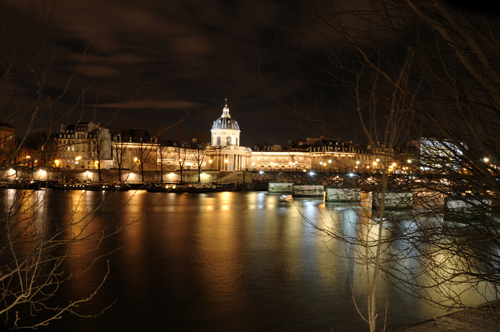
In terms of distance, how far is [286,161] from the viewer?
468 feet

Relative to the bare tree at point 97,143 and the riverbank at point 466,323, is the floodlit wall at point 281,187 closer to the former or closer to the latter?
the bare tree at point 97,143

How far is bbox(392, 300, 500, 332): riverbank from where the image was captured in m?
6.09

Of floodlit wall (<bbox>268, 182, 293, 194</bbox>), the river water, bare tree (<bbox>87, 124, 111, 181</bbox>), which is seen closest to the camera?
bare tree (<bbox>87, 124, 111, 181</bbox>)

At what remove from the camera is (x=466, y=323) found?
6312 millimetres

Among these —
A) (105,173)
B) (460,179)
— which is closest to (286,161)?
(105,173)

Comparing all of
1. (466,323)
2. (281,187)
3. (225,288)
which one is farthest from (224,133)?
(466,323)

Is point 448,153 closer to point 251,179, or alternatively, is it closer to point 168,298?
point 168,298

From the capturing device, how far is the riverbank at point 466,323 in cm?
609

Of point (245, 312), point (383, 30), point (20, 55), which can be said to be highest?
point (383, 30)

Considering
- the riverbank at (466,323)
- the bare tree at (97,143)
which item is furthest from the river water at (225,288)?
the riverbank at (466,323)

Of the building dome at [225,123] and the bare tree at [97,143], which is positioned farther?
the building dome at [225,123]

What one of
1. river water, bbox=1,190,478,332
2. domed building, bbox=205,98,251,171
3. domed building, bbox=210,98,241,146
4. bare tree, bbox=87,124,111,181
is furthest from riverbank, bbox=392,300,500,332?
domed building, bbox=210,98,241,146

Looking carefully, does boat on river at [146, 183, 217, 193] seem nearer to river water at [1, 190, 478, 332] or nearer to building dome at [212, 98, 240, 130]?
river water at [1, 190, 478, 332]

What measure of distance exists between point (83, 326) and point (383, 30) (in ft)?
27.9
